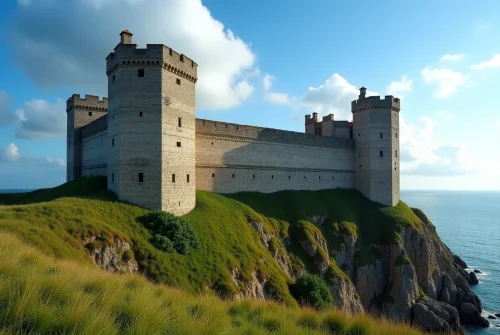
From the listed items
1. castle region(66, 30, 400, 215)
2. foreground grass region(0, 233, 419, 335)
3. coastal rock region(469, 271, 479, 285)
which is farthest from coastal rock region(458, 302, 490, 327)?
foreground grass region(0, 233, 419, 335)

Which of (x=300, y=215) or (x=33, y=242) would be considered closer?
(x=33, y=242)

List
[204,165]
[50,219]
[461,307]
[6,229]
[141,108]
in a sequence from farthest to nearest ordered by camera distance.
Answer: [461,307] < [204,165] < [141,108] < [50,219] < [6,229]

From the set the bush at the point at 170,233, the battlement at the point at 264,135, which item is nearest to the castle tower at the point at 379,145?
the battlement at the point at 264,135

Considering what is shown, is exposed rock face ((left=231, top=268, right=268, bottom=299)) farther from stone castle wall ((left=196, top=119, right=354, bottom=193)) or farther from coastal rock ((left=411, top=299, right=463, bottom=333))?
coastal rock ((left=411, top=299, right=463, bottom=333))

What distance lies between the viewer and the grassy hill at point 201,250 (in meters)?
6.33

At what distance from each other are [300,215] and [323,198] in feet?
26.7

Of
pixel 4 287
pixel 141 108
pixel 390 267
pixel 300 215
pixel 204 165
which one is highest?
pixel 141 108

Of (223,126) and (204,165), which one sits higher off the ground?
(223,126)

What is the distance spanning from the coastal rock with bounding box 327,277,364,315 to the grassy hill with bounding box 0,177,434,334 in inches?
51.0

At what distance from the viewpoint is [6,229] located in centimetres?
1602

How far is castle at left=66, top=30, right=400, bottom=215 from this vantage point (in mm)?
26125

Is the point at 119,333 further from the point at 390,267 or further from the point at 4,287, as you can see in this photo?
the point at 390,267

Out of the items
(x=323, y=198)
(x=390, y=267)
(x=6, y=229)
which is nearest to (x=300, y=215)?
(x=323, y=198)

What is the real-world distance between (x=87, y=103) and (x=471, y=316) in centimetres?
5760
